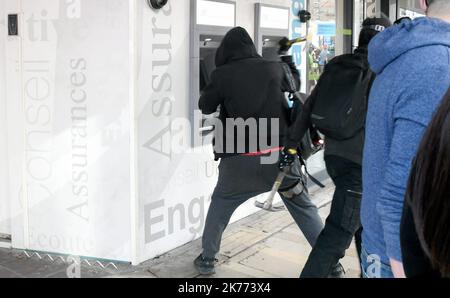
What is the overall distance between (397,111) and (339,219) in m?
1.36

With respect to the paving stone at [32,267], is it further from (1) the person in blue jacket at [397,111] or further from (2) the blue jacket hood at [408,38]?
(2) the blue jacket hood at [408,38]

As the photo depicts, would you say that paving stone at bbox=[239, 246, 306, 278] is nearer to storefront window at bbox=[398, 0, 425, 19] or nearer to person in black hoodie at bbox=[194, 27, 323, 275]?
person in black hoodie at bbox=[194, 27, 323, 275]

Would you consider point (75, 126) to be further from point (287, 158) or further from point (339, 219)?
point (339, 219)

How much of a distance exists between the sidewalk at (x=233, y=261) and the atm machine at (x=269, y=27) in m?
1.51

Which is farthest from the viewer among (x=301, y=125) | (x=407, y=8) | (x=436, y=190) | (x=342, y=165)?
(x=407, y=8)

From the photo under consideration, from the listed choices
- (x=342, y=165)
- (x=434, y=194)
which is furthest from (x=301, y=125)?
(x=434, y=194)

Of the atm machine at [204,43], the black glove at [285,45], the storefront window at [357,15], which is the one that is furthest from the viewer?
the storefront window at [357,15]

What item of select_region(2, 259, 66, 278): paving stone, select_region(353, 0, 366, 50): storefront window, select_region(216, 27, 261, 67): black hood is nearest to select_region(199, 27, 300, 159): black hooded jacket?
select_region(216, 27, 261, 67): black hood

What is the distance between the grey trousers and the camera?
10.5 ft

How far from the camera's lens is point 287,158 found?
2961 millimetres

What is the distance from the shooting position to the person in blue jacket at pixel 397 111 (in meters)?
1.34

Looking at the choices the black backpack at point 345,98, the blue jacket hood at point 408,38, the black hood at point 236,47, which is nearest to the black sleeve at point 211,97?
the black hood at point 236,47

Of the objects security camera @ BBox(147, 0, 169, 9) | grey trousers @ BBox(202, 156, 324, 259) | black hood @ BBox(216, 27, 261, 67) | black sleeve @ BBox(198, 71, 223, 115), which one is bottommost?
grey trousers @ BBox(202, 156, 324, 259)
